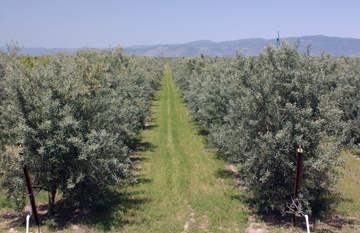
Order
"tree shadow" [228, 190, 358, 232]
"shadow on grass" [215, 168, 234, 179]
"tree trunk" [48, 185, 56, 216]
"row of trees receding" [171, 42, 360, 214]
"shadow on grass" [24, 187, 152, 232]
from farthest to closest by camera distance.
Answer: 1. "shadow on grass" [215, 168, 234, 179]
2. "tree trunk" [48, 185, 56, 216]
3. "shadow on grass" [24, 187, 152, 232]
4. "tree shadow" [228, 190, 358, 232]
5. "row of trees receding" [171, 42, 360, 214]

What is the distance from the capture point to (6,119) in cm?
813

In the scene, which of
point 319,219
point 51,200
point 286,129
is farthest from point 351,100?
point 51,200

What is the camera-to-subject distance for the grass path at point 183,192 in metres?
9.38

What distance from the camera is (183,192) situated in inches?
476

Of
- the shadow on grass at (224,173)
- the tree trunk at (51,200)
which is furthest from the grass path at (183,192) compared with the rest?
the tree trunk at (51,200)

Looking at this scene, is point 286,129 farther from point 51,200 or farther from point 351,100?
point 351,100

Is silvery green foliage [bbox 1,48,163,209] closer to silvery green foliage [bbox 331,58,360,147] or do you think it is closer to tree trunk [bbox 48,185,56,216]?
tree trunk [bbox 48,185,56,216]

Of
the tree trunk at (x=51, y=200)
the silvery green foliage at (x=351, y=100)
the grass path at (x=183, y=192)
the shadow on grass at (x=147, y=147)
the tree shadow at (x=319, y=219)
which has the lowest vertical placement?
the grass path at (x=183, y=192)

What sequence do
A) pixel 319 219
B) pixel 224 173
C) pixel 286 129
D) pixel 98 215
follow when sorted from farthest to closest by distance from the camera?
pixel 224 173, pixel 98 215, pixel 319 219, pixel 286 129

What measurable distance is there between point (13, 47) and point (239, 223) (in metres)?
21.5

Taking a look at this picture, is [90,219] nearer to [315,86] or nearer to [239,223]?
[239,223]

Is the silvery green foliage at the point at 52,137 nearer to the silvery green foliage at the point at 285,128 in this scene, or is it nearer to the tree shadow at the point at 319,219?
the silvery green foliage at the point at 285,128

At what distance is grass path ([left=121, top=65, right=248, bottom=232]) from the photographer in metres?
9.38

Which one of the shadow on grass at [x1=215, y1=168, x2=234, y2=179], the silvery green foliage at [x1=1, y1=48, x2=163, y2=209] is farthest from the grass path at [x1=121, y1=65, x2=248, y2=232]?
the silvery green foliage at [x1=1, y1=48, x2=163, y2=209]
